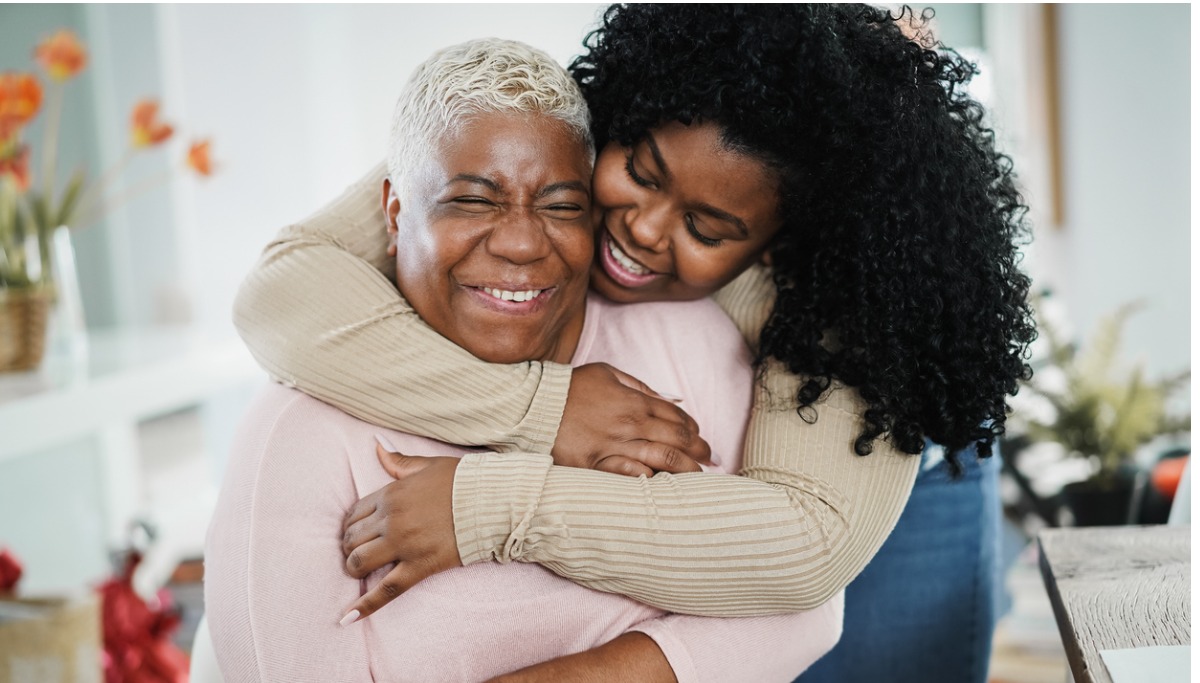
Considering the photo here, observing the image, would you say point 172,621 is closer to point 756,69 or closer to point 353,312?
point 353,312

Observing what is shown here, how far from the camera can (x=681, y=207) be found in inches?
56.7

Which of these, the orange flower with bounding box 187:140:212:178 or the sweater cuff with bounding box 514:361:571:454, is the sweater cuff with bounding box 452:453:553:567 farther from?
the orange flower with bounding box 187:140:212:178

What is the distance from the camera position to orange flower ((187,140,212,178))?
298cm

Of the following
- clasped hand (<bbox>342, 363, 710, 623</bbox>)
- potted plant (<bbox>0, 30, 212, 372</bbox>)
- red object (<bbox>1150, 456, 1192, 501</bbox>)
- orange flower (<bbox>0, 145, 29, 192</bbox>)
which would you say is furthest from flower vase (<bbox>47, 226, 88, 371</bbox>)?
red object (<bbox>1150, 456, 1192, 501</bbox>)

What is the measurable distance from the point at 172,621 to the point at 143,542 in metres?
0.67

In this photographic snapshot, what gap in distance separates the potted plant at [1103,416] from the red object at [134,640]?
2217mm

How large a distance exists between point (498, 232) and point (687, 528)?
455mm

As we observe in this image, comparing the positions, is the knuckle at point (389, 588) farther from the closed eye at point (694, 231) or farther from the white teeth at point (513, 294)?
the closed eye at point (694, 231)

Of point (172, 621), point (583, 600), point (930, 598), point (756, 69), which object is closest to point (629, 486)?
point (583, 600)

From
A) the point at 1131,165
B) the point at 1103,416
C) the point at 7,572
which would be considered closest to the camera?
the point at 7,572

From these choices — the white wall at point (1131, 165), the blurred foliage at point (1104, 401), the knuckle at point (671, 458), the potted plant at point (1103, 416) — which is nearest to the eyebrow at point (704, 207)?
the knuckle at point (671, 458)

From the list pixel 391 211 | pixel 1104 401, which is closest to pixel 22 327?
pixel 391 211

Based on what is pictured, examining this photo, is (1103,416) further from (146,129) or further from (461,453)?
(146,129)

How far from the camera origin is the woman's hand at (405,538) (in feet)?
3.99
